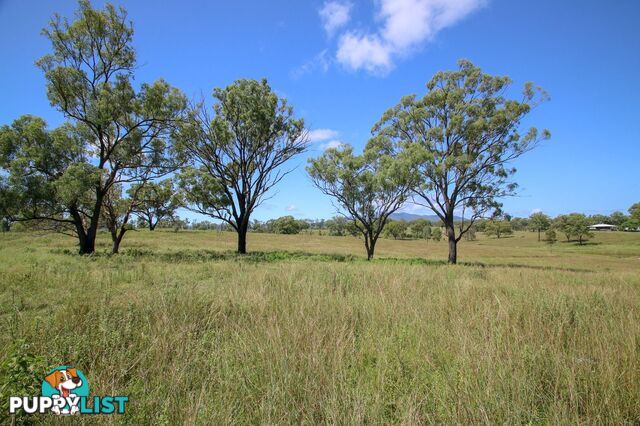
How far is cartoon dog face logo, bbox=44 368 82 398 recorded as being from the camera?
105 inches

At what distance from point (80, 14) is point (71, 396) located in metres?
24.4

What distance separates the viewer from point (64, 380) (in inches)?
108

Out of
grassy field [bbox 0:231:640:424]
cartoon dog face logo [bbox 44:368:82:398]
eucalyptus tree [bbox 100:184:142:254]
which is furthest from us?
eucalyptus tree [bbox 100:184:142:254]

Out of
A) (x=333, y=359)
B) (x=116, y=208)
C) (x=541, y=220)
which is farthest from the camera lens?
(x=541, y=220)

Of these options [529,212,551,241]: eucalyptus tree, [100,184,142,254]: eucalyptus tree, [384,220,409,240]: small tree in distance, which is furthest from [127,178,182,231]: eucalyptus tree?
[529,212,551,241]: eucalyptus tree

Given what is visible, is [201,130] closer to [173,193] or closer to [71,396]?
[173,193]

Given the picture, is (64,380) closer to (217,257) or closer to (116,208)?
(217,257)

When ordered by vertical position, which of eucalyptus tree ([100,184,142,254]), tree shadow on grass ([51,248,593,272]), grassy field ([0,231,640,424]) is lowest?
tree shadow on grass ([51,248,593,272])

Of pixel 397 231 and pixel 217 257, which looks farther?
pixel 397 231

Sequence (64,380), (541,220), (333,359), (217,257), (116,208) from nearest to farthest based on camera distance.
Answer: (64,380), (333,359), (217,257), (116,208), (541,220)

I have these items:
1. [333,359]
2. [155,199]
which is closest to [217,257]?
[155,199]

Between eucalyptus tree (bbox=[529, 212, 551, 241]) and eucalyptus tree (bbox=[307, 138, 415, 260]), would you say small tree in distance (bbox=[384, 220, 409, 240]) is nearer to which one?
eucalyptus tree (bbox=[529, 212, 551, 241])

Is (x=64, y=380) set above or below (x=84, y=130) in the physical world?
below

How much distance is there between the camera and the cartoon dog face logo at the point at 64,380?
2.66 metres
